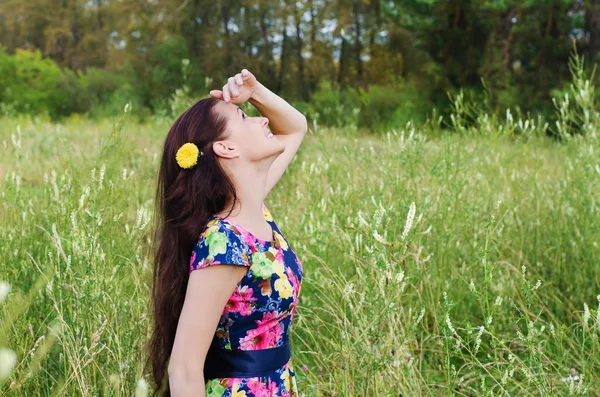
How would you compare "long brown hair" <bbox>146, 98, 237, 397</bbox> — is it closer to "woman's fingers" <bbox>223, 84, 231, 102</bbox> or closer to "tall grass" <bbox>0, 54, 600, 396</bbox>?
"woman's fingers" <bbox>223, 84, 231, 102</bbox>

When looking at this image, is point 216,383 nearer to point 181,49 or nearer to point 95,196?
point 95,196

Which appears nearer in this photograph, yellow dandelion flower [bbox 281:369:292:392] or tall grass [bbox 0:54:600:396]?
yellow dandelion flower [bbox 281:369:292:392]

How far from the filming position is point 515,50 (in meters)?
16.2

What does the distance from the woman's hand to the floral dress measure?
0.43 metres

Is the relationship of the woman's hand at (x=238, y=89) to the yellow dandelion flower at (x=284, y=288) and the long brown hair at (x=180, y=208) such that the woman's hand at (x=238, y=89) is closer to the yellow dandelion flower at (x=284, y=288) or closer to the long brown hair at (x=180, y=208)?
the long brown hair at (x=180, y=208)

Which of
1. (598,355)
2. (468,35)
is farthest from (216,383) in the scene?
(468,35)

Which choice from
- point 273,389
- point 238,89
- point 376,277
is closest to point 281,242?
point 273,389

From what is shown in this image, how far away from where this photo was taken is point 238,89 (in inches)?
88.9

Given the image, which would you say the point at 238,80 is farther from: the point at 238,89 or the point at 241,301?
the point at 241,301

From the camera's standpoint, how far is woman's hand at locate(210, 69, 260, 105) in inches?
84.7

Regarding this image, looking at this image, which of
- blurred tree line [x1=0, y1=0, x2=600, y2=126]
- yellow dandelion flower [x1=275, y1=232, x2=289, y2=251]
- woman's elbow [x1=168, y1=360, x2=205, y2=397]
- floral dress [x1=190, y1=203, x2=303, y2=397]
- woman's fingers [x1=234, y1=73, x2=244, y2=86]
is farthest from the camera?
blurred tree line [x1=0, y1=0, x2=600, y2=126]

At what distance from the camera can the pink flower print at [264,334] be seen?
1953 mm

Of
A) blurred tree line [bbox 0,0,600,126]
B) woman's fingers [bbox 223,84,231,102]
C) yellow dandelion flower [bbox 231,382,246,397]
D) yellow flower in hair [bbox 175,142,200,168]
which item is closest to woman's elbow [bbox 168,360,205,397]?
yellow dandelion flower [bbox 231,382,246,397]

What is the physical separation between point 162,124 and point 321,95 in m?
12.7
